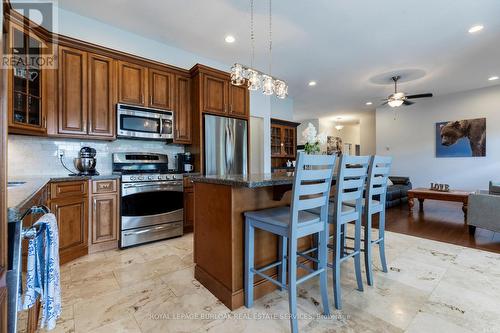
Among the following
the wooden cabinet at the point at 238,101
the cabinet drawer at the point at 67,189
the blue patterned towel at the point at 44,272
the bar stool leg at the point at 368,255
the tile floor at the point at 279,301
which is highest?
the wooden cabinet at the point at 238,101

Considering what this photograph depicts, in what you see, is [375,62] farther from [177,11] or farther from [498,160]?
[498,160]

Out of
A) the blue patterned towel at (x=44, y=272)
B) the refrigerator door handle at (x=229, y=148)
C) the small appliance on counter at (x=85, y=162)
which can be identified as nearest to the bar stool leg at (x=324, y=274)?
the blue patterned towel at (x=44, y=272)

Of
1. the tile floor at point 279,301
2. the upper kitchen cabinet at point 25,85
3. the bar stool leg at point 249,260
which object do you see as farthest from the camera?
the upper kitchen cabinet at point 25,85

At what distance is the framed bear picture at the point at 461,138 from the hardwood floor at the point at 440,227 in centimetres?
172

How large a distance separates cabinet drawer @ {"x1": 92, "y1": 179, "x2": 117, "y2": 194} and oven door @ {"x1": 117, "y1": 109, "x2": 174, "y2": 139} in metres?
0.67

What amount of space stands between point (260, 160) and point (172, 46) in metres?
2.77

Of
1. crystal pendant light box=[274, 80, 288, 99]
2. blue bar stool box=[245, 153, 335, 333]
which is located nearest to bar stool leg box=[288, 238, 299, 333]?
blue bar stool box=[245, 153, 335, 333]

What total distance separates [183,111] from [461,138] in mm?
7066

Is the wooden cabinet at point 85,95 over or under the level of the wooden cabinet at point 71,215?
over

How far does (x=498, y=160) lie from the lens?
5680 mm

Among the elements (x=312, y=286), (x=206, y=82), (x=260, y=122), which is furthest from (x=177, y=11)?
(x=312, y=286)

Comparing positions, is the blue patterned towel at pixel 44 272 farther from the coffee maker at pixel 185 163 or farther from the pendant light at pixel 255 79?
the coffee maker at pixel 185 163

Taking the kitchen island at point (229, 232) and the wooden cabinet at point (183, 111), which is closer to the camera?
the kitchen island at point (229, 232)

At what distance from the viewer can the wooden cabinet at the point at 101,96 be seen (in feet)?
9.53
